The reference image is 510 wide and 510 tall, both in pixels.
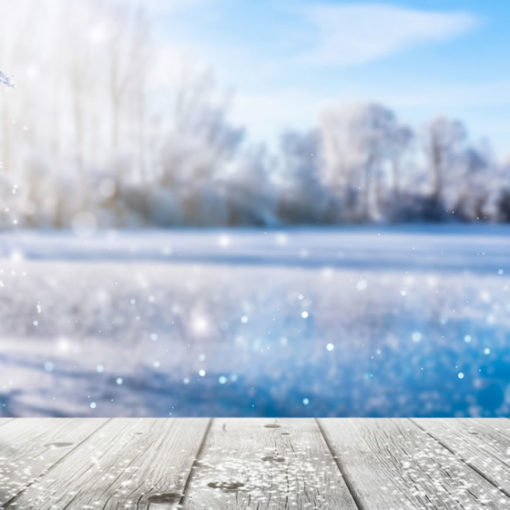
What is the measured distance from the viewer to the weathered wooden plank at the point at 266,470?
3.49 ft

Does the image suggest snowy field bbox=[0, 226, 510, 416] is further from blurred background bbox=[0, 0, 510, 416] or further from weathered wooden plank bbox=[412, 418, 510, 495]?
weathered wooden plank bbox=[412, 418, 510, 495]

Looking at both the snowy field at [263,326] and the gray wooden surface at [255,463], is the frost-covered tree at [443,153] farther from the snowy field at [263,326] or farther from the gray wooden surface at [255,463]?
the gray wooden surface at [255,463]

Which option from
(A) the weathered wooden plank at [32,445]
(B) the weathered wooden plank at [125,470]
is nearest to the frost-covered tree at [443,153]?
(B) the weathered wooden plank at [125,470]

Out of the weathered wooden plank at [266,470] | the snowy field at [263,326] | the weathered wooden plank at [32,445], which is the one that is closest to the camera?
the weathered wooden plank at [266,470]

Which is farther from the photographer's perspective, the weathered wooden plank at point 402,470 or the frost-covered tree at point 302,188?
the frost-covered tree at point 302,188

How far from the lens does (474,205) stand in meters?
2.25

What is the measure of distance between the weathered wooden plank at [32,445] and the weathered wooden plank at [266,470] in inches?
10.9

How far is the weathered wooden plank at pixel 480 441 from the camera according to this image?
124 cm

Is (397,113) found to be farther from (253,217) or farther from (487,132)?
(253,217)

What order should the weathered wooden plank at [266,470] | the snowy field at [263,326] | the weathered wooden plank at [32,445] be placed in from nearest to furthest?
1. the weathered wooden plank at [266,470]
2. the weathered wooden plank at [32,445]
3. the snowy field at [263,326]

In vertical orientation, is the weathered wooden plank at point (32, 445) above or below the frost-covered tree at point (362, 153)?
below

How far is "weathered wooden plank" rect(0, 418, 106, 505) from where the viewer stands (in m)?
1.18

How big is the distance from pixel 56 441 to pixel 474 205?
1481 mm

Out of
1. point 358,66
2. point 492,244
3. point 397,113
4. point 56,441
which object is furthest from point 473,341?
point 56,441
